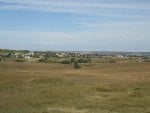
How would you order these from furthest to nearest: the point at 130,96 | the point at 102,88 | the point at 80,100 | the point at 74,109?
the point at 102,88 → the point at 130,96 → the point at 80,100 → the point at 74,109

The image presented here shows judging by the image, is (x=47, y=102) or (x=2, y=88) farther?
(x=2, y=88)

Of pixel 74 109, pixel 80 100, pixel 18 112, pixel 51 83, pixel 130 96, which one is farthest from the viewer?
pixel 51 83

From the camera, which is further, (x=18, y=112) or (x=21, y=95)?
(x=21, y=95)

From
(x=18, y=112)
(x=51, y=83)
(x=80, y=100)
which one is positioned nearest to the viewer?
(x=18, y=112)

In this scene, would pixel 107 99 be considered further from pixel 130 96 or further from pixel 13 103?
pixel 13 103

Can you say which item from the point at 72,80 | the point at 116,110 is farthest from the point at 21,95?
the point at 72,80

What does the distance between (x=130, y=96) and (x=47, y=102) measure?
636 cm

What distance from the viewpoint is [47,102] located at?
26312 mm

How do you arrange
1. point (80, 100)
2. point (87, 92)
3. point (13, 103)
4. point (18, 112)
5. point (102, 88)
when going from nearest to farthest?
1. point (18, 112)
2. point (13, 103)
3. point (80, 100)
4. point (87, 92)
5. point (102, 88)

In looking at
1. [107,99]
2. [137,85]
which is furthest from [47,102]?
[137,85]

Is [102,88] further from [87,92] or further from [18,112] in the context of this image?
[18,112]

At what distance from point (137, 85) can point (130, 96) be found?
23.8 feet

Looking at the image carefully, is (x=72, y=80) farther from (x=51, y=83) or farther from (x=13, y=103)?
(x=13, y=103)

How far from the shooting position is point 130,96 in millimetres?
29234
